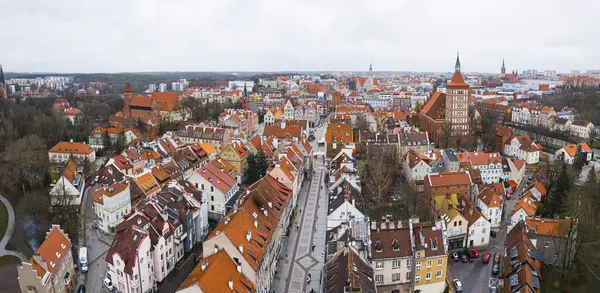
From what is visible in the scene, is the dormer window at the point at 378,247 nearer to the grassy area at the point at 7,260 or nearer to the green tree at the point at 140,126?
the grassy area at the point at 7,260

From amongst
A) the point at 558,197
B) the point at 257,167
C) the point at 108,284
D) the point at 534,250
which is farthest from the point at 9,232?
the point at 558,197

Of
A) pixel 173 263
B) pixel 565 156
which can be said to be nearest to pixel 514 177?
pixel 565 156

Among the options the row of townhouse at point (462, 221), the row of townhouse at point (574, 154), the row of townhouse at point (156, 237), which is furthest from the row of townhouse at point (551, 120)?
the row of townhouse at point (156, 237)

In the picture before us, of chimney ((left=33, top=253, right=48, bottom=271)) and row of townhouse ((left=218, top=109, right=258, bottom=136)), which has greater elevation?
row of townhouse ((left=218, top=109, right=258, bottom=136))

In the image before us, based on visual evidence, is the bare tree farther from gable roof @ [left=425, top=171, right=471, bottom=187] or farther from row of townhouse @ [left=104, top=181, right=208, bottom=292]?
row of townhouse @ [left=104, top=181, right=208, bottom=292]

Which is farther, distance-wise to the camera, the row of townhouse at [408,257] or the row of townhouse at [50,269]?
the row of townhouse at [408,257]

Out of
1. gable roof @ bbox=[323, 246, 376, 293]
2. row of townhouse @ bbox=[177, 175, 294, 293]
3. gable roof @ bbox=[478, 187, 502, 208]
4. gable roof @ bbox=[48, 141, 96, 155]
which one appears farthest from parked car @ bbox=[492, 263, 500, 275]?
gable roof @ bbox=[48, 141, 96, 155]
